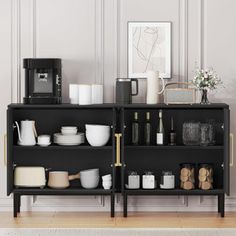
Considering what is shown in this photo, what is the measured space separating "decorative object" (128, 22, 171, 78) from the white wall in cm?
5

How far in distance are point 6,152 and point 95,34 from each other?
123cm

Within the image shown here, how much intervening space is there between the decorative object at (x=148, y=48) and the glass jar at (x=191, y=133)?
0.49 m

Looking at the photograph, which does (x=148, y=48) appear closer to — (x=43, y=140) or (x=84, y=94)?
(x=84, y=94)

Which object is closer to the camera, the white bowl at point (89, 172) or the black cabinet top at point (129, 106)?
the black cabinet top at point (129, 106)

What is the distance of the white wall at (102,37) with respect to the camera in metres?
6.50

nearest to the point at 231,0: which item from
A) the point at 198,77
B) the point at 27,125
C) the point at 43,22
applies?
the point at 198,77

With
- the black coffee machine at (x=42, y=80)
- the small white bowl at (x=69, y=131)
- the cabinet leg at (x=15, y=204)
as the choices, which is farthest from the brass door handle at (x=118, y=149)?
the cabinet leg at (x=15, y=204)

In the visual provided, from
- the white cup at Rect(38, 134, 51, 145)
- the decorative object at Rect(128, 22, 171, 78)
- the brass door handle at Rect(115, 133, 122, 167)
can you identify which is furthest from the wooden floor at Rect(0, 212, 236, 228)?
the decorative object at Rect(128, 22, 171, 78)

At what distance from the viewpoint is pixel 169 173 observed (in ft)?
20.9

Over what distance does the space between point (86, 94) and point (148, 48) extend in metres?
0.69

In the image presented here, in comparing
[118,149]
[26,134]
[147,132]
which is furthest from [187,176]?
[26,134]

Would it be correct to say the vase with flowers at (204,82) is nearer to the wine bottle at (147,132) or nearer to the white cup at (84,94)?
the wine bottle at (147,132)

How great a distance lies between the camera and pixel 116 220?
246 inches

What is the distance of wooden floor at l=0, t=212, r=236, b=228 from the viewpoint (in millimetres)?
6066
